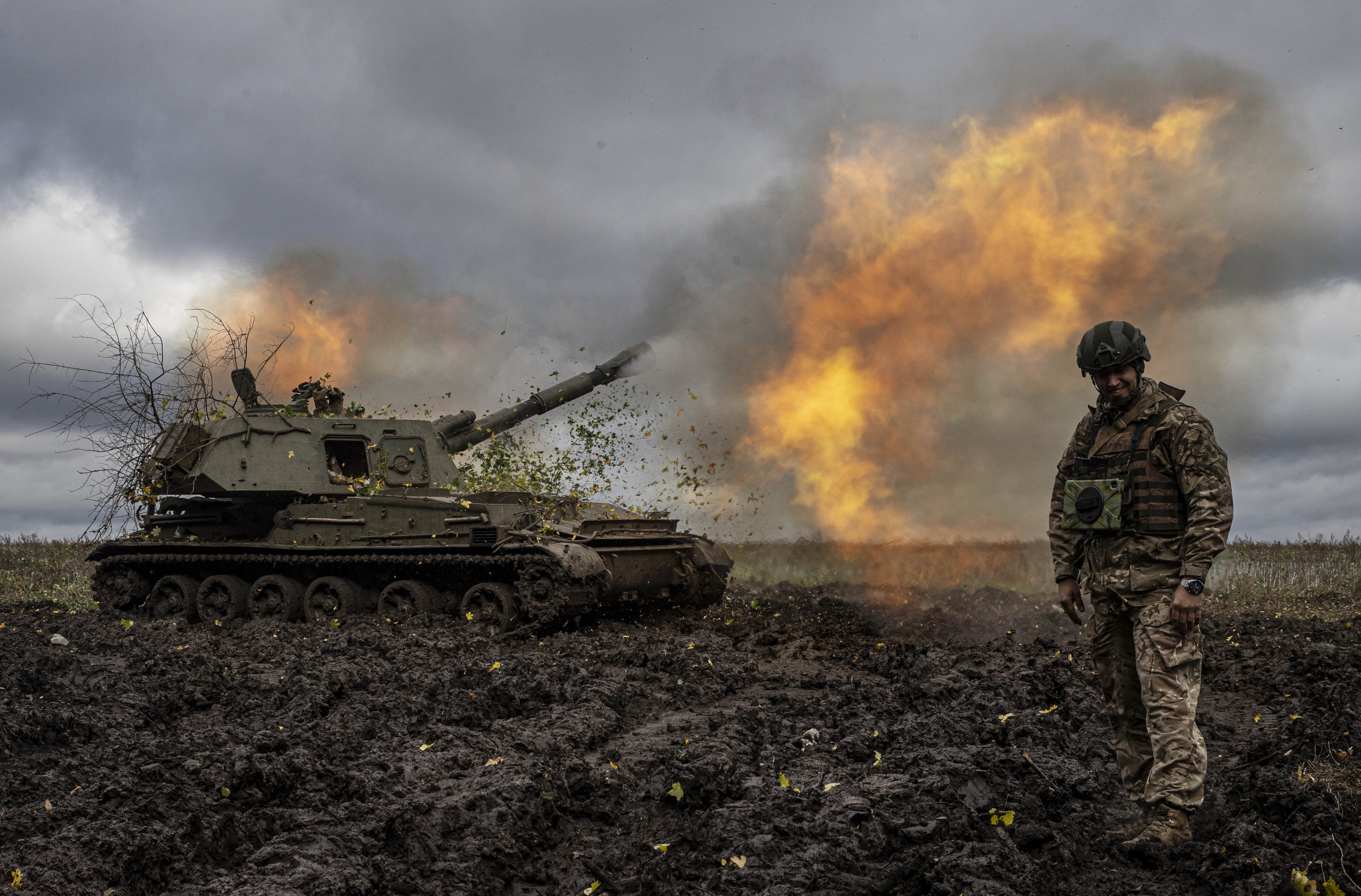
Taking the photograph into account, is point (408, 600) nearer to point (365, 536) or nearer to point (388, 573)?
point (388, 573)

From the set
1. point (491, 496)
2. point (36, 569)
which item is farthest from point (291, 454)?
point (36, 569)

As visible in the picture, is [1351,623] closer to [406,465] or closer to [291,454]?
[406,465]

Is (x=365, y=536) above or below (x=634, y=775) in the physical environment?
above

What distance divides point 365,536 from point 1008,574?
11.2 m

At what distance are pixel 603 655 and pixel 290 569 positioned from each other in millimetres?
5811

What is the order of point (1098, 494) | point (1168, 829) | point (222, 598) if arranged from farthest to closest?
point (222, 598)
point (1098, 494)
point (1168, 829)

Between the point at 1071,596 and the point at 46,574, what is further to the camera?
the point at 46,574

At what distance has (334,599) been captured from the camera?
514 inches

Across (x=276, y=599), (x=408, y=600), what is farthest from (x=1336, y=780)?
(x=276, y=599)

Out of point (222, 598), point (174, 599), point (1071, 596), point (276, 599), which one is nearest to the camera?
point (1071, 596)

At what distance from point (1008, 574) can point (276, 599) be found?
1219 centimetres

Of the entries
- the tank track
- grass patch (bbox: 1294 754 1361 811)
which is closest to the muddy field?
grass patch (bbox: 1294 754 1361 811)

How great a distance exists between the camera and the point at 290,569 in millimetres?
13727

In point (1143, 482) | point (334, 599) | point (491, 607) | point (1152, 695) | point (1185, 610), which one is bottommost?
point (1152, 695)
